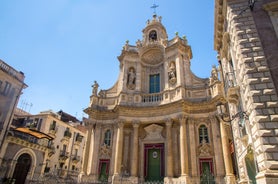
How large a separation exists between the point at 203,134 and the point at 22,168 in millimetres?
18688

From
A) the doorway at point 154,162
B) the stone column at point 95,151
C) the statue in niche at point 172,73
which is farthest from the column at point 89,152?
the statue in niche at point 172,73

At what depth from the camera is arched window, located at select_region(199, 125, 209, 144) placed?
18034mm

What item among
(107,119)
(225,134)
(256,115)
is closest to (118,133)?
(107,119)

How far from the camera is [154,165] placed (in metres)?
19.0

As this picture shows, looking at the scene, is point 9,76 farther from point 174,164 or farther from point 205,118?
point 205,118

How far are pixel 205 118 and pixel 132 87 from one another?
28.2 ft

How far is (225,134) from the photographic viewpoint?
16.6m

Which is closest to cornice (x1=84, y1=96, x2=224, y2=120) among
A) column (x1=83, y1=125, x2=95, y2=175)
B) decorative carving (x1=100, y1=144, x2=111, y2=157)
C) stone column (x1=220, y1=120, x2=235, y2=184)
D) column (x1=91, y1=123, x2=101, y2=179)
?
column (x1=91, y1=123, x2=101, y2=179)

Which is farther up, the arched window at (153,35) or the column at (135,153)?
the arched window at (153,35)

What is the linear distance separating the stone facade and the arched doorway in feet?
67.2

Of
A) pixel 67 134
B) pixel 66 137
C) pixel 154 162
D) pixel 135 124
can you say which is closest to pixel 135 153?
pixel 154 162

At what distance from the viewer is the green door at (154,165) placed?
18.4m

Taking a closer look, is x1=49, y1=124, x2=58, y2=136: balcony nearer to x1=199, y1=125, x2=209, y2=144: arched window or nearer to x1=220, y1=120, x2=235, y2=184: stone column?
x1=199, y1=125, x2=209, y2=144: arched window

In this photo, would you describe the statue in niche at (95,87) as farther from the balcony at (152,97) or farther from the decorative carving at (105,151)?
the decorative carving at (105,151)
